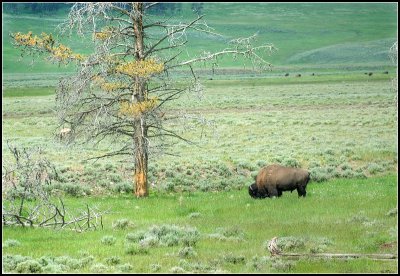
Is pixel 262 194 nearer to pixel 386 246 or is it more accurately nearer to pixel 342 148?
pixel 386 246

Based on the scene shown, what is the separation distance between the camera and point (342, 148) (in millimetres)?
33875

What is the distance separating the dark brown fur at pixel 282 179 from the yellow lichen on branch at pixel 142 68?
4555 mm

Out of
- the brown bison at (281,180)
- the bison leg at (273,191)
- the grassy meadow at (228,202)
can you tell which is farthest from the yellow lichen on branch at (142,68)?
the bison leg at (273,191)

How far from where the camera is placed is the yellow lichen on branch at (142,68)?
849 inches

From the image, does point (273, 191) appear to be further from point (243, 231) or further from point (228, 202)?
point (243, 231)

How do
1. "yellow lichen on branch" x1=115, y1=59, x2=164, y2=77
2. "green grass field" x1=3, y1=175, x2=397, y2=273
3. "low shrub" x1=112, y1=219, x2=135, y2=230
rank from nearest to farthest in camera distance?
"green grass field" x1=3, y1=175, x2=397, y2=273
"low shrub" x1=112, y1=219, x2=135, y2=230
"yellow lichen on branch" x1=115, y1=59, x2=164, y2=77

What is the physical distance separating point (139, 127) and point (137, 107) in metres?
0.80

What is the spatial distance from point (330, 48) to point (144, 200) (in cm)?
17434

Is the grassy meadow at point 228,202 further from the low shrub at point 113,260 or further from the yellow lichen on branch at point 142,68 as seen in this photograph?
the yellow lichen on branch at point 142,68

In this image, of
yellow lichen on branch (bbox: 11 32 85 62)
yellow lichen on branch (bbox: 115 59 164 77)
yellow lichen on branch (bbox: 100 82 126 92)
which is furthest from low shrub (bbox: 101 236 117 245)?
yellow lichen on branch (bbox: 11 32 85 62)

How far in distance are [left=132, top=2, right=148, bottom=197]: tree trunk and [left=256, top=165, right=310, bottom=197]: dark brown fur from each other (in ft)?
12.9

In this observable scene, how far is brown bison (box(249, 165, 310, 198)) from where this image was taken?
20312 mm

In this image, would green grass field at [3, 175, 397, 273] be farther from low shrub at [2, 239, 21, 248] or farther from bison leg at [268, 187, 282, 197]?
bison leg at [268, 187, 282, 197]

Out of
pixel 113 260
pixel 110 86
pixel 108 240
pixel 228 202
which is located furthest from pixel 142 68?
pixel 113 260
